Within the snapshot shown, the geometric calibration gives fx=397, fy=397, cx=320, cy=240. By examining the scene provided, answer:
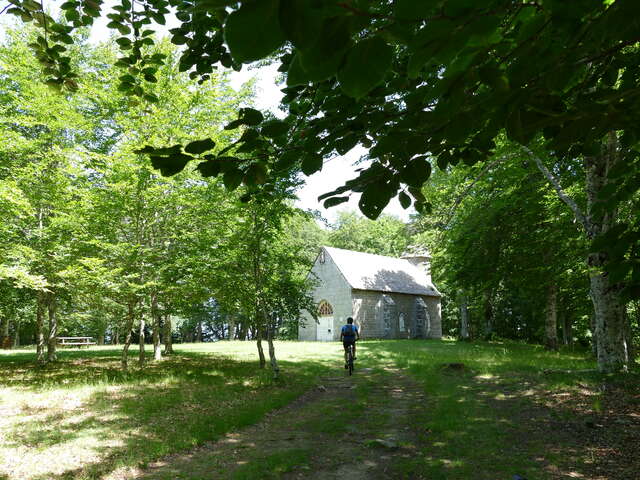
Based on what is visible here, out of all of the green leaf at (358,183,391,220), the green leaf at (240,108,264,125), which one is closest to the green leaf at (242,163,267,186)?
the green leaf at (240,108,264,125)

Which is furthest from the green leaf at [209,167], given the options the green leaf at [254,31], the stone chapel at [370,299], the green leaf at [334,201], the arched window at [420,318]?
the arched window at [420,318]

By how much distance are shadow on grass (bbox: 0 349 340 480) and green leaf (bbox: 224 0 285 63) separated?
5.73 metres

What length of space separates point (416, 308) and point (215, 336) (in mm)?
38702

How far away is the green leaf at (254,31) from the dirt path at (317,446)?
199 inches

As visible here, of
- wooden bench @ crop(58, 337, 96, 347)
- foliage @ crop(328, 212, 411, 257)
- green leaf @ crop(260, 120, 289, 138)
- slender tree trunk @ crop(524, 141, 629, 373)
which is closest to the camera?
green leaf @ crop(260, 120, 289, 138)

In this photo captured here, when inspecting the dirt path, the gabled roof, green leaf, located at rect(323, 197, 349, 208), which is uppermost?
the gabled roof

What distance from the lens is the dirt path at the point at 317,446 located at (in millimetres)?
4820

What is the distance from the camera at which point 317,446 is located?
5711 millimetres

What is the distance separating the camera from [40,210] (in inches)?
535

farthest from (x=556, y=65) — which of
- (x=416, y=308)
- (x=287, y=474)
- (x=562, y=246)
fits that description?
(x=416, y=308)

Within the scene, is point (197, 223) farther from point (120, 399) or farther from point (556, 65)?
point (556, 65)

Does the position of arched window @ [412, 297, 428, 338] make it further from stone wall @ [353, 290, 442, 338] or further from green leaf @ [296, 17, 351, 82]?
green leaf @ [296, 17, 351, 82]

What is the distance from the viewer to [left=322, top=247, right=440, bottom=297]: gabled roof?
3403 centimetres

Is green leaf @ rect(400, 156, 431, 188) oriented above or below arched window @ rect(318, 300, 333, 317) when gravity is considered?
above
